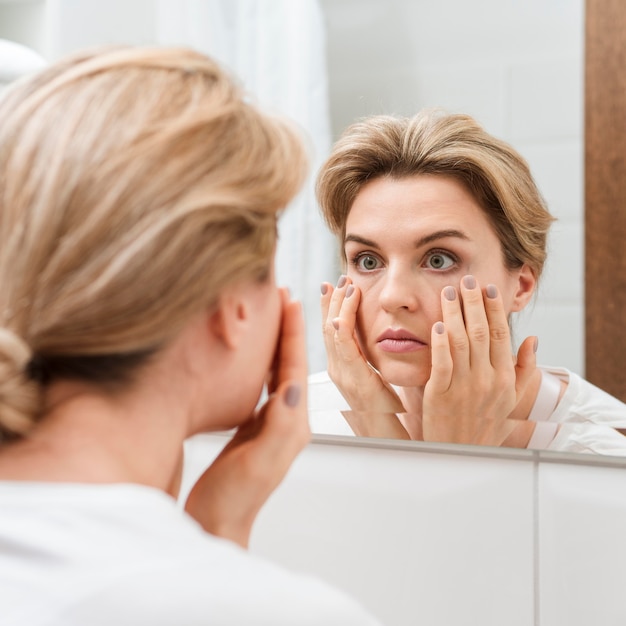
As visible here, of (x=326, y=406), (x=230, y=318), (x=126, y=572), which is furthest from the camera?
(x=326, y=406)

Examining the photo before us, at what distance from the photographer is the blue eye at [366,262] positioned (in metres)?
0.70

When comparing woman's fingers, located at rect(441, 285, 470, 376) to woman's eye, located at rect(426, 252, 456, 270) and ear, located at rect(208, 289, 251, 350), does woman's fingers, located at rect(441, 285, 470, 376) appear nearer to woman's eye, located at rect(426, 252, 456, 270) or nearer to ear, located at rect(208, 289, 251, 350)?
woman's eye, located at rect(426, 252, 456, 270)

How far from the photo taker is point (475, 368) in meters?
0.67

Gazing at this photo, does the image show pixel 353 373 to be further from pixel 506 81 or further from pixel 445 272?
pixel 506 81

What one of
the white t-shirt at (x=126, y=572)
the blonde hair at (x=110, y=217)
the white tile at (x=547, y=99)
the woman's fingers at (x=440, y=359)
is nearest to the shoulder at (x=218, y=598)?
the white t-shirt at (x=126, y=572)

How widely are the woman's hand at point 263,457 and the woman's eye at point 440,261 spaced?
0.53 ft

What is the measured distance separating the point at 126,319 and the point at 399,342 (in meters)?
0.32

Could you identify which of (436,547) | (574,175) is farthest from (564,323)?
(436,547)

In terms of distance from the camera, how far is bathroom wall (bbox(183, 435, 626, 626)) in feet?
2.27

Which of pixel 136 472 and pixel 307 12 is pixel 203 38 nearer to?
pixel 307 12

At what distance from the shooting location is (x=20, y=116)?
439 mm

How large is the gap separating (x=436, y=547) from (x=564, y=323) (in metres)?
0.24

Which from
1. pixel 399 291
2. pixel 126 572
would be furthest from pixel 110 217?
pixel 399 291

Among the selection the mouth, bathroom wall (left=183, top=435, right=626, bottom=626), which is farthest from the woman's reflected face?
bathroom wall (left=183, top=435, right=626, bottom=626)
